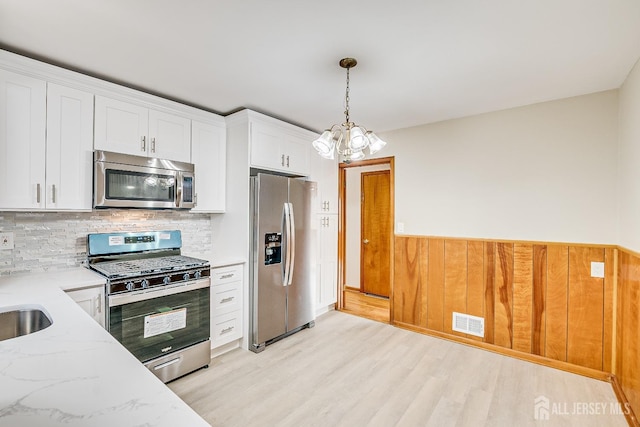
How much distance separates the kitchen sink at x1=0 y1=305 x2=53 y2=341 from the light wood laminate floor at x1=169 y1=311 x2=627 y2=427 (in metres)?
1.11

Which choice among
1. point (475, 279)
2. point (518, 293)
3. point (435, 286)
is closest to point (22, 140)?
point (435, 286)

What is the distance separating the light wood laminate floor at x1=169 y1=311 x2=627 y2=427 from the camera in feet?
6.75

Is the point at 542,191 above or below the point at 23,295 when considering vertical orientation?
above

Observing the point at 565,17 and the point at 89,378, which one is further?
the point at 565,17

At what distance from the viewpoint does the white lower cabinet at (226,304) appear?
281 centimetres

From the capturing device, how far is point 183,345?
2.49 meters

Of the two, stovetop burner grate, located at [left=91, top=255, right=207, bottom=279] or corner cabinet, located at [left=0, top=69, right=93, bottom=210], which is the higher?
corner cabinet, located at [left=0, top=69, right=93, bottom=210]

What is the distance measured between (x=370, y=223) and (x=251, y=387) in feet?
11.0

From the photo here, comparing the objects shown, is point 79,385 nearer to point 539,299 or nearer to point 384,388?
point 384,388

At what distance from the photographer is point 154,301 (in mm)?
2301

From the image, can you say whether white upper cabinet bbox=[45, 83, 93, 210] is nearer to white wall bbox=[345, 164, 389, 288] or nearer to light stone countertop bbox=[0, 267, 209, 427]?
light stone countertop bbox=[0, 267, 209, 427]

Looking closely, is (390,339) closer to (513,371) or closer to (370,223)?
(513,371)

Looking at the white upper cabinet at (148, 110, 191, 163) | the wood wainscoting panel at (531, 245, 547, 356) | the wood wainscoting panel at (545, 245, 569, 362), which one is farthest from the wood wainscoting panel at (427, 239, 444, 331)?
the white upper cabinet at (148, 110, 191, 163)

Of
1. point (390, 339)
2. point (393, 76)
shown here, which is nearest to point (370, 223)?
point (390, 339)
